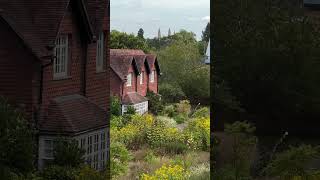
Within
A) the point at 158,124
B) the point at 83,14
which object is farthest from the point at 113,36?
the point at 158,124

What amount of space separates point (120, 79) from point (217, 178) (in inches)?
38.0

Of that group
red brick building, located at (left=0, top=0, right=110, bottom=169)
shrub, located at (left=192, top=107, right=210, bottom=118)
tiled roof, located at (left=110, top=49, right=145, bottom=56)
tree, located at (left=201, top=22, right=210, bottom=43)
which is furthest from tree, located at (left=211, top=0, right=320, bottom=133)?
red brick building, located at (left=0, top=0, right=110, bottom=169)

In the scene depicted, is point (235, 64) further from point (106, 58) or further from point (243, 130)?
point (106, 58)

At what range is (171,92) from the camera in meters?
3.27

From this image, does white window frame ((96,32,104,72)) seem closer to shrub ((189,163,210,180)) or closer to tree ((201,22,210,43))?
tree ((201,22,210,43))

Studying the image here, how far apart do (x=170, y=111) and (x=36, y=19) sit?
1.10 metres

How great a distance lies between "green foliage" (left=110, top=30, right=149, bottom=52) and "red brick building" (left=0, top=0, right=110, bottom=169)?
152mm

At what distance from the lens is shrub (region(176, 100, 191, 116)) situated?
3.21 m

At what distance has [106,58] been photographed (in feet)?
10.8

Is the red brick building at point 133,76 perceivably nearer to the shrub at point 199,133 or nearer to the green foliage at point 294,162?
the shrub at point 199,133

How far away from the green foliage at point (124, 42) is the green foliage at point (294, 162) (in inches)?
46.6

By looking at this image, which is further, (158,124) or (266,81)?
(158,124)

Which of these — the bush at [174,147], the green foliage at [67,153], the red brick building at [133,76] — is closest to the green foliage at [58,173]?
the green foliage at [67,153]

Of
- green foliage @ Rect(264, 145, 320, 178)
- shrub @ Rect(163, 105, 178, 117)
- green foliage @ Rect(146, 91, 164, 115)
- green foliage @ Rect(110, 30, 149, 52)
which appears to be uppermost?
green foliage @ Rect(110, 30, 149, 52)
